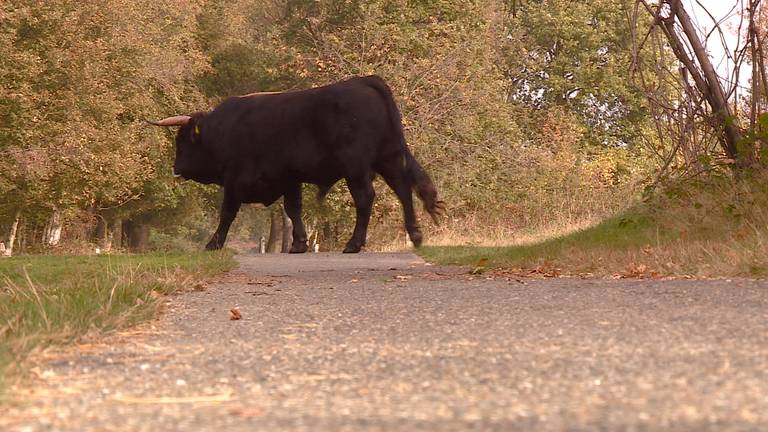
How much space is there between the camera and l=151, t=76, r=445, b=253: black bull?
45.1 ft

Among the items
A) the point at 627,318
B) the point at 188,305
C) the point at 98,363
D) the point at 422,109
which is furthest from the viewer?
the point at 422,109

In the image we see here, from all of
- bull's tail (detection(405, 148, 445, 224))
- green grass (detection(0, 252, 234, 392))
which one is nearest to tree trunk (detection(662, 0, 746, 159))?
bull's tail (detection(405, 148, 445, 224))

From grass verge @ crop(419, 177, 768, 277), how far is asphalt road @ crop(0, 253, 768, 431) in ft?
4.71

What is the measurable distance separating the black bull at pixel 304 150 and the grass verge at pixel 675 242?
3.08 meters

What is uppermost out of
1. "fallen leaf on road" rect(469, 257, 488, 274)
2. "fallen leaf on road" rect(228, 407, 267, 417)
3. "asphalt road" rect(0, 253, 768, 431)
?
"fallen leaf on road" rect(469, 257, 488, 274)

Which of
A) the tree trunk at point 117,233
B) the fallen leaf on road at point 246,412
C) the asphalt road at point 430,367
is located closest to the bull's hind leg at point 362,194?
the asphalt road at point 430,367

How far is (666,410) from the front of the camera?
2.78 meters

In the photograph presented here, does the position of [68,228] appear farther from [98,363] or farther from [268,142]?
[98,363]

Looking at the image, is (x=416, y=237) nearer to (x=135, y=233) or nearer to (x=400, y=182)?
(x=400, y=182)

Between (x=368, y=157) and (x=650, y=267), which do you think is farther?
(x=368, y=157)

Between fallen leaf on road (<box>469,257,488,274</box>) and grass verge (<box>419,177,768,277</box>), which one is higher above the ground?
grass verge (<box>419,177,768,277</box>)

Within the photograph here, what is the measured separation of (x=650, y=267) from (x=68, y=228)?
31608 millimetres

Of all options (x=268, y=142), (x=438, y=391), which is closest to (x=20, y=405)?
(x=438, y=391)

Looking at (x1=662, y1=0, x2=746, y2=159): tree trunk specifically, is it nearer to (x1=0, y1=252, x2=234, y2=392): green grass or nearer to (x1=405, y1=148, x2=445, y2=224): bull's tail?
(x1=405, y1=148, x2=445, y2=224): bull's tail
